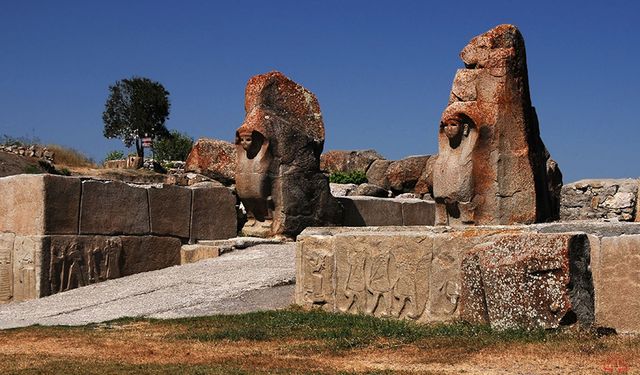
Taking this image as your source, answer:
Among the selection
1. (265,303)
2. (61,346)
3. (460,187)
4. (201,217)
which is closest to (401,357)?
(61,346)

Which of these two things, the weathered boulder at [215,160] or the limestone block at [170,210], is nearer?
the limestone block at [170,210]

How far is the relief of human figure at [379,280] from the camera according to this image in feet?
32.8

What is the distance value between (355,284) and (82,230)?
18.4 ft

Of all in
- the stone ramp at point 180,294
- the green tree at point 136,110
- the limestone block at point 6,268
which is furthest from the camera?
the green tree at point 136,110

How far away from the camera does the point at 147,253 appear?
50.2 feet

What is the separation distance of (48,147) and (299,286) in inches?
927

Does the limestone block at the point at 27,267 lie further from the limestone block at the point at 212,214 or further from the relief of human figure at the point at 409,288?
the relief of human figure at the point at 409,288

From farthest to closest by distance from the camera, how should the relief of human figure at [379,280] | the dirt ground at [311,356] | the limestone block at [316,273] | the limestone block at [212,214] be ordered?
the limestone block at [212,214] < the limestone block at [316,273] < the relief of human figure at [379,280] < the dirt ground at [311,356]

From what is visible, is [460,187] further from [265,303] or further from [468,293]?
[468,293]

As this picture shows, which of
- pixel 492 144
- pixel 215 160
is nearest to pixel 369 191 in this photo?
pixel 215 160

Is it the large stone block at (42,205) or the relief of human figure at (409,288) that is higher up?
the large stone block at (42,205)

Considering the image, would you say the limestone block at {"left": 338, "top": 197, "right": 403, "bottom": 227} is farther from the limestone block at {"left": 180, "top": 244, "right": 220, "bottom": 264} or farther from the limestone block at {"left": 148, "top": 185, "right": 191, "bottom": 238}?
the limestone block at {"left": 180, "top": 244, "right": 220, "bottom": 264}

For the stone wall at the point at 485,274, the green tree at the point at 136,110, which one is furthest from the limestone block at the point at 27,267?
the green tree at the point at 136,110

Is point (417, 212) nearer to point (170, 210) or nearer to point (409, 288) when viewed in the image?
point (170, 210)
